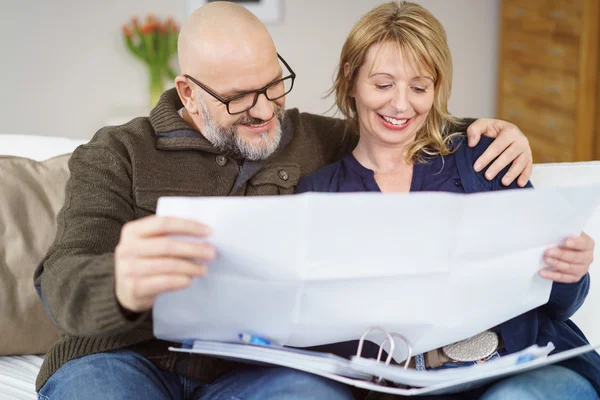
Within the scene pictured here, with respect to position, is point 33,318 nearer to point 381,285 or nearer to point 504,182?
point 381,285

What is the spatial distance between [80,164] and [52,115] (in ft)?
9.28

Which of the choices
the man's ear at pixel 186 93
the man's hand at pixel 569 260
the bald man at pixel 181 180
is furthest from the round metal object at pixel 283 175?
the man's hand at pixel 569 260

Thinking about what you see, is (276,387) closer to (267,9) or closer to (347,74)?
(347,74)

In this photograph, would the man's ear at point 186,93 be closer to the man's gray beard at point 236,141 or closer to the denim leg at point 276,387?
the man's gray beard at point 236,141

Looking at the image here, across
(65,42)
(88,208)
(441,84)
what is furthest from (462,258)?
(65,42)

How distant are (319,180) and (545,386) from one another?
0.63m

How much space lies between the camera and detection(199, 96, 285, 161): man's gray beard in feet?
4.97

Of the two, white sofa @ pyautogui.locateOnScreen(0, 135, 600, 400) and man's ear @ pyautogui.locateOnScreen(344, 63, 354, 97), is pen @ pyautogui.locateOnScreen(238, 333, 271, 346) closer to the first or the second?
white sofa @ pyautogui.locateOnScreen(0, 135, 600, 400)

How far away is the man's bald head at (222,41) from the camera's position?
1482mm

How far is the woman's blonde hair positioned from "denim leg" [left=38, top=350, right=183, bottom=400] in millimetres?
680

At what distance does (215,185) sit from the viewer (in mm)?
1500

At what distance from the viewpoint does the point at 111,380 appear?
4.05 ft

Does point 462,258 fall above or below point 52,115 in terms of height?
above

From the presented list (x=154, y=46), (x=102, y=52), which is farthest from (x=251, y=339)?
(x=102, y=52)
